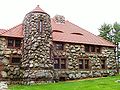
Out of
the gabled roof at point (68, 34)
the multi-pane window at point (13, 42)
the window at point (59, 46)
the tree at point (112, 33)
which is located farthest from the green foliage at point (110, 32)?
the multi-pane window at point (13, 42)

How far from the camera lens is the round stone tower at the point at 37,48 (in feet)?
74.7

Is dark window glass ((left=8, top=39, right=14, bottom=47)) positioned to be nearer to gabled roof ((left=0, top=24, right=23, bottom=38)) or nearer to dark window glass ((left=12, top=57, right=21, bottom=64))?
gabled roof ((left=0, top=24, right=23, bottom=38))

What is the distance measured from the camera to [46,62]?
23422 millimetres

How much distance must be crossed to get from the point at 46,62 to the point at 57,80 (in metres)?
3.42

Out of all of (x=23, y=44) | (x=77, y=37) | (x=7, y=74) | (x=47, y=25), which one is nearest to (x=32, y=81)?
(x=7, y=74)

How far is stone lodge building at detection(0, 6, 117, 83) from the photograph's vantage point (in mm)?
23312

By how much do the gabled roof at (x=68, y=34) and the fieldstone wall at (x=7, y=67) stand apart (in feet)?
4.94

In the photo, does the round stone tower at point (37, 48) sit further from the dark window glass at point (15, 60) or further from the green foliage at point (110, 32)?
the green foliage at point (110, 32)

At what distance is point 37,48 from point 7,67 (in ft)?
12.8

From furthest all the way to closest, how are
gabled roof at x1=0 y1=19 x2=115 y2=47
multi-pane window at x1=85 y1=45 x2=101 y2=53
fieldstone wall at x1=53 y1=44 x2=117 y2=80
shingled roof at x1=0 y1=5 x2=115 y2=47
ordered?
1. multi-pane window at x1=85 y1=45 x2=101 y2=53
2. fieldstone wall at x1=53 y1=44 x2=117 y2=80
3. gabled roof at x1=0 y1=19 x2=115 y2=47
4. shingled roof at x1=0 y1=5 x2=115 y2=47

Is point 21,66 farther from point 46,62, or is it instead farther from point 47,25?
point 47,25

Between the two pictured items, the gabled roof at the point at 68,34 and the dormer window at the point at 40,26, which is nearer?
the dormer window at the point at 40,26

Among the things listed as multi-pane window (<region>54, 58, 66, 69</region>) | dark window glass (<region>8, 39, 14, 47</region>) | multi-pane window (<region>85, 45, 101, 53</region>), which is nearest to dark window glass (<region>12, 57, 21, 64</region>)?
dark window glass (<region>8, 39, 14, 47</region>)

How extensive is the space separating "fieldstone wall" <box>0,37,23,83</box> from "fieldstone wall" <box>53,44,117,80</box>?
4.54 m
